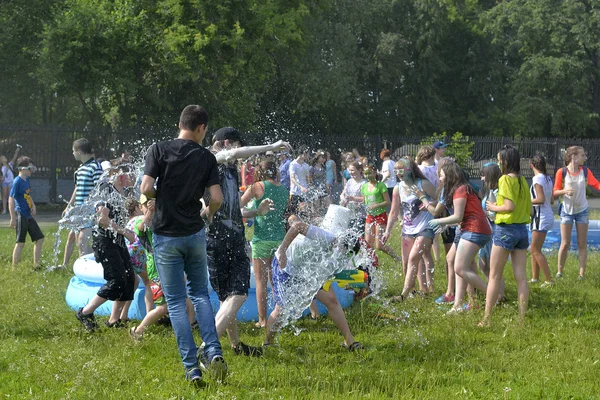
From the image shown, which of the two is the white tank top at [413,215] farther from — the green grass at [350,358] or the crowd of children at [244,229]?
the green grass at [350,358]

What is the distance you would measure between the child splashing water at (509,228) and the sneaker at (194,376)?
11.1 feet

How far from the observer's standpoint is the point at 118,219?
25.4ft

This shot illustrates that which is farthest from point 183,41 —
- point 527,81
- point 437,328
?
point 527,81

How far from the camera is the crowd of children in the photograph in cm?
573

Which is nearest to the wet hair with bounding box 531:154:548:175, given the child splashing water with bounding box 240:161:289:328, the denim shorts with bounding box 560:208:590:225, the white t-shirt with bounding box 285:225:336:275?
the denim shorts with bounding box 560:208:590:225

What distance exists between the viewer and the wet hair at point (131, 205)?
781cm

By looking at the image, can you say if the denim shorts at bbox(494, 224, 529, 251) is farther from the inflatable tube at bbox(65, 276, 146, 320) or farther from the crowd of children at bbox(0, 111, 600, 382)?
the inflatable tube at bbox(65, 276, 146, 320)

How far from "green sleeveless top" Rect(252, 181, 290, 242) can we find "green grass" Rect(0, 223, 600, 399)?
3.19 ft

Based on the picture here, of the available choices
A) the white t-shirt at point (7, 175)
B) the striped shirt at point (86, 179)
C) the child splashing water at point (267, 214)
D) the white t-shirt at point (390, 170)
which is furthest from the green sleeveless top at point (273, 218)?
the white t-shirt at point (7, 175)

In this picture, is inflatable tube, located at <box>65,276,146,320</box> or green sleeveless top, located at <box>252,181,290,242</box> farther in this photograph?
inflatable tube, located at <box>65,276,146,320</box>

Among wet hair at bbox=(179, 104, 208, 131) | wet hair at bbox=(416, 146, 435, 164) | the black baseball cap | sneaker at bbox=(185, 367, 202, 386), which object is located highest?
wet hair at bbox=(179, 104, 208, 131)

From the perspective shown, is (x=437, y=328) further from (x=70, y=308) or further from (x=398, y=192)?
(x=70, y=308)

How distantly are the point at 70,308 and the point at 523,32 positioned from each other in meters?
40.9

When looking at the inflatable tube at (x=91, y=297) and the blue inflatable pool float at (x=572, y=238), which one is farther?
the blue inflatable pool float at (x=572, y=238)
